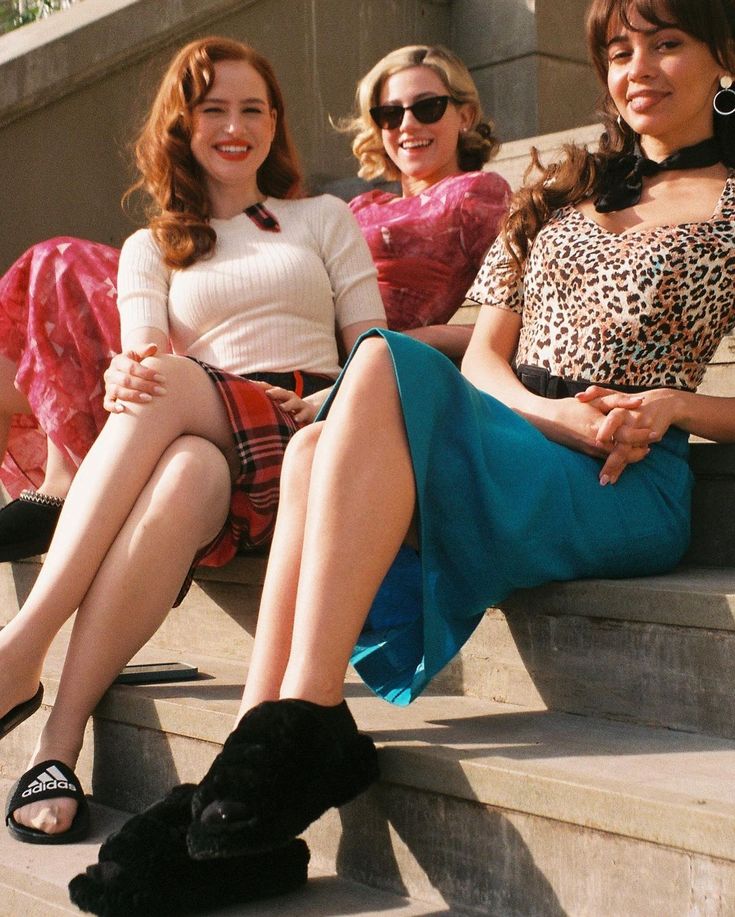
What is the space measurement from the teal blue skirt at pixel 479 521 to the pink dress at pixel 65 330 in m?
1.16

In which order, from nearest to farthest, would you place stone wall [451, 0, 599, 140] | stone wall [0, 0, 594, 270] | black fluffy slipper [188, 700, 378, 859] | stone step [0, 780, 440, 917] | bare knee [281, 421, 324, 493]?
black fluffy slipper [188, 700, 378, 859], stone step [0, 780, 440, 917], bare knee [281, 421, 324, 493], stone wall [0, 0, 594, 270], stone wall [451, 0, 599, 140]

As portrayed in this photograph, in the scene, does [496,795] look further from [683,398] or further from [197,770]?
[683,398]

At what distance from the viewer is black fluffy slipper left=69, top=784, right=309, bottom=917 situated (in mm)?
1814

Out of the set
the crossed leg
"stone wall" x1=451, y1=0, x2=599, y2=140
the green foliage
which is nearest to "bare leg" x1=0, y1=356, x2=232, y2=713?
the crossed leg

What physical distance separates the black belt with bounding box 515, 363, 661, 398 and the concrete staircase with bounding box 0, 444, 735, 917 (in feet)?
0.74

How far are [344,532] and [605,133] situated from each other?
1203mm

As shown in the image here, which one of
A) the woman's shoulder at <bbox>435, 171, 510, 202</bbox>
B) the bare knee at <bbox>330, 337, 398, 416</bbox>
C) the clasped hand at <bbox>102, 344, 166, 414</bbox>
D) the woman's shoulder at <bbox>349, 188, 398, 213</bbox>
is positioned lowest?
the clasped hand at <bbox>102, 344, 166, 414</bbox>

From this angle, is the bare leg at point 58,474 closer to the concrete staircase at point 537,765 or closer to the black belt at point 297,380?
the black belt at point 297,380

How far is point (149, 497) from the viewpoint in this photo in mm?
2357

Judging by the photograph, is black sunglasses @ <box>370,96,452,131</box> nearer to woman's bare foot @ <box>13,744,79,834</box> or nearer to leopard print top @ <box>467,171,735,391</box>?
leopard print top @ <box>467,171,735,391</box>

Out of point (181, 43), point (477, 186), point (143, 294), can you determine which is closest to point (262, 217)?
point (143, 294)

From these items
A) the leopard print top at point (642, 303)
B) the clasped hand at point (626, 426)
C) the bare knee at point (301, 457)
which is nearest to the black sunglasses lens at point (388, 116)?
the leopard print top at point (642, 303)

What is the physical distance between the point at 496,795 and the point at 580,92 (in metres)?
5.11

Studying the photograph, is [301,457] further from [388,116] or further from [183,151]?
[388,116]
